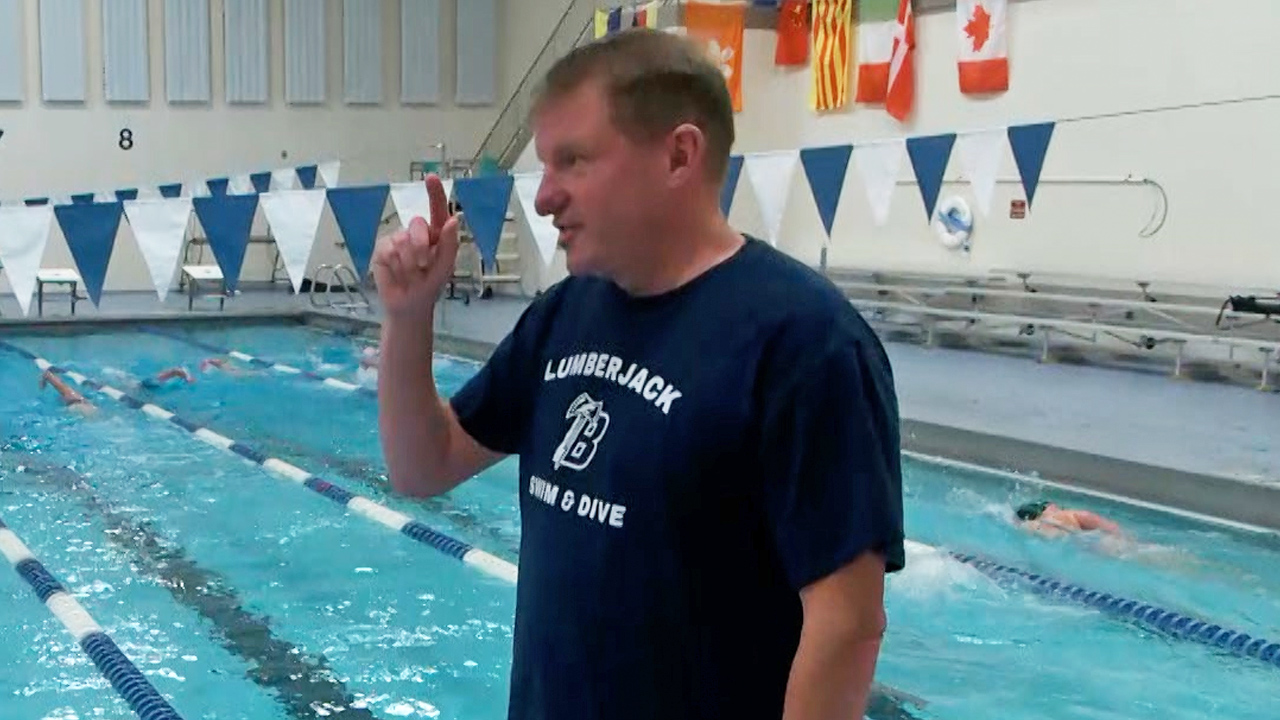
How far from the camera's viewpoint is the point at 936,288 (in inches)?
445

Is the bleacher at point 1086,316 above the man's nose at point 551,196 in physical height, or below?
below

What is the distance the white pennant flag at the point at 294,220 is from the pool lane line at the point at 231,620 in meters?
2.06

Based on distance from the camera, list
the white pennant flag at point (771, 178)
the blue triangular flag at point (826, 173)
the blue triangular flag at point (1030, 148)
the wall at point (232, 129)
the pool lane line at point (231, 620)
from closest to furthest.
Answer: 1. the pool lane line at point (231, 620)
2. the blue triangular flag at point (1030, 148)
3. the blue triangular flag at point (826, 173)
4. the white pennant flag at point (771, 178)
5. the wall at point (232, 129)

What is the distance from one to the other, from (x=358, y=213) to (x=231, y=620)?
12.2ft

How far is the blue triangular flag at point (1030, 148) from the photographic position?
8.12 m

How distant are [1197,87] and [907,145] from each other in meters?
A: 3.17

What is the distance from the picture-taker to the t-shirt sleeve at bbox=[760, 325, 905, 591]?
3.95 ft

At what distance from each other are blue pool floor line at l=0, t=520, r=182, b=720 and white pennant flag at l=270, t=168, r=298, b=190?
990cm

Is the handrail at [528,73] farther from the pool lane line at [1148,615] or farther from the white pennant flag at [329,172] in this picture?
the pool lane line at [1148,615]

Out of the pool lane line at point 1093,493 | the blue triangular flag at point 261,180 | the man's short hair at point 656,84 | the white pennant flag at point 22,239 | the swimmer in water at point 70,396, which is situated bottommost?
the swimmer in water at point 70,396

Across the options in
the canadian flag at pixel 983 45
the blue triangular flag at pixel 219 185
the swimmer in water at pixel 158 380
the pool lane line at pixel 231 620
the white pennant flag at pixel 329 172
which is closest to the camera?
the pool lane line at pixel 231 620

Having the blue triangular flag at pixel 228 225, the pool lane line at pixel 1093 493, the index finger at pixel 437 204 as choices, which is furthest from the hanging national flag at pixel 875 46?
the index finger at pixel 437 204

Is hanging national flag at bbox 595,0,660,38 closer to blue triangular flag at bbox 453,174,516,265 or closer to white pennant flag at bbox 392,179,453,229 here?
white pennant flag at bbox 392,179,453,229

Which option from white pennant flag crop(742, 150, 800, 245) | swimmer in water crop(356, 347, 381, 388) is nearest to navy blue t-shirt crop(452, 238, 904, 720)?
white pennant flag crop(742, 150, 800, 245)
